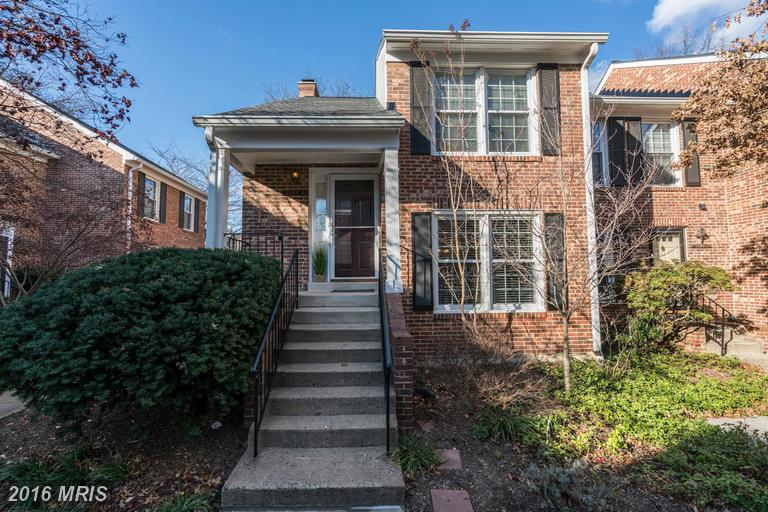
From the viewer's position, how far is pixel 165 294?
3.18 meters

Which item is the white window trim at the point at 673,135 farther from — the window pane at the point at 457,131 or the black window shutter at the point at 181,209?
the black window shutter at the point at 181,209

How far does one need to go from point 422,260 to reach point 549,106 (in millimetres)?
3529

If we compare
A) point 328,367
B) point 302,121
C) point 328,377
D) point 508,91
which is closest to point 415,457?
point 328,377

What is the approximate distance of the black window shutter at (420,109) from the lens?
6.25 m

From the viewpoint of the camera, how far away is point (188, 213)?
1611cm

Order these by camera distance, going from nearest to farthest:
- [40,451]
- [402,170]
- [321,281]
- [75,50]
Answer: [40,451] → [75,50] → [402,170] → [321,281]

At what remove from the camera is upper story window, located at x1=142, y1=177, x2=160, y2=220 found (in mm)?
13005

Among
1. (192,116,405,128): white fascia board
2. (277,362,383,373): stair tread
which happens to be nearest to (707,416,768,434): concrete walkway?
(277,362,383,373): stair tread

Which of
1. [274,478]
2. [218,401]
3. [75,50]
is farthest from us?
[75,50]

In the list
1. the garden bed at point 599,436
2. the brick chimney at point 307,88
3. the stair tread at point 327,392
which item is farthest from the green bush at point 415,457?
the brick chimney at point 307,88

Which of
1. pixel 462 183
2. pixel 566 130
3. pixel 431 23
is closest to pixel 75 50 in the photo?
pixel 431 23

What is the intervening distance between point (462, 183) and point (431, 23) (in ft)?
9.46

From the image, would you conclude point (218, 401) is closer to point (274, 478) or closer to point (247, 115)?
point (274, 478)

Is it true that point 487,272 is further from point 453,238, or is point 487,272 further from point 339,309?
point 339,309
